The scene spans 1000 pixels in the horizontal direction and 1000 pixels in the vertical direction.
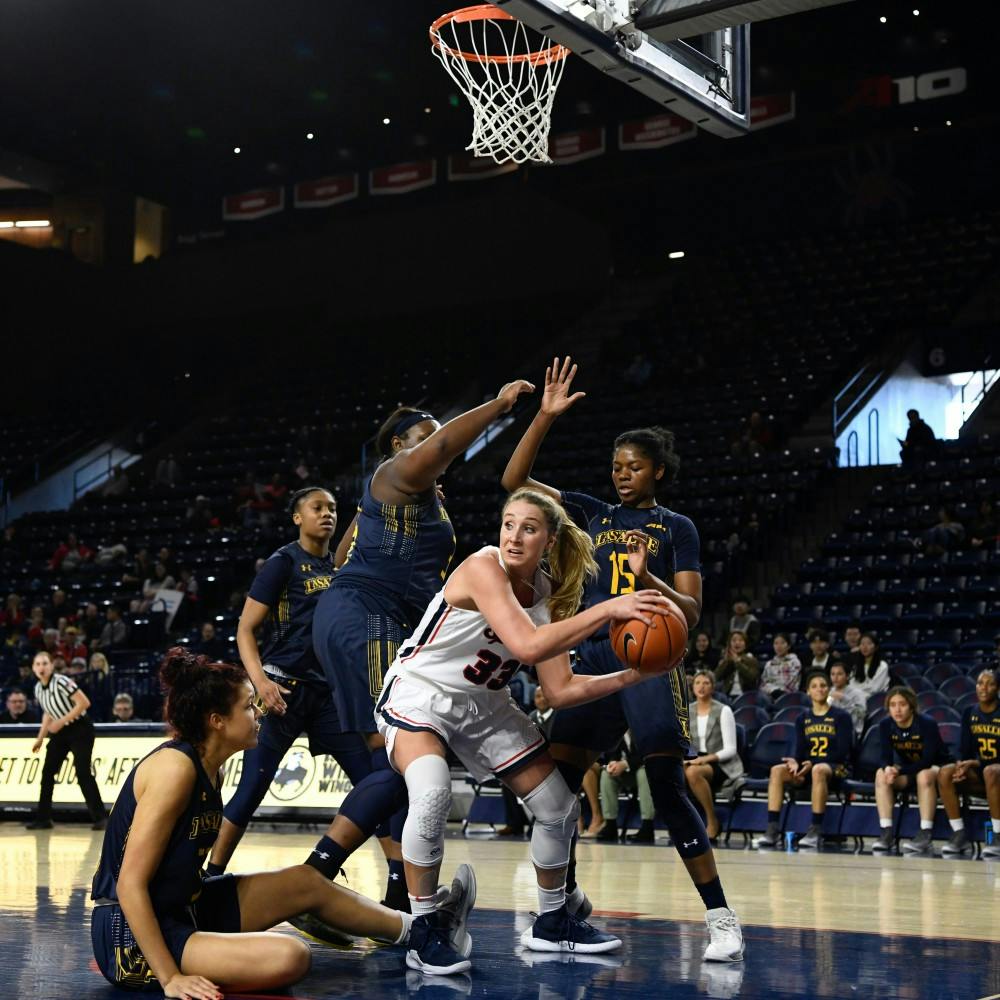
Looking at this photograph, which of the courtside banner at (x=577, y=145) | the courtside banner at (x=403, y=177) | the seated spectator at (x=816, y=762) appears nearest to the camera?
the seated spectator at (x=816, y=762)

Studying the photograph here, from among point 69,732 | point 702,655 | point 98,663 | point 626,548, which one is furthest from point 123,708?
point 626,548

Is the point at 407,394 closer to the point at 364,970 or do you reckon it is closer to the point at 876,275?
the point at 876,275

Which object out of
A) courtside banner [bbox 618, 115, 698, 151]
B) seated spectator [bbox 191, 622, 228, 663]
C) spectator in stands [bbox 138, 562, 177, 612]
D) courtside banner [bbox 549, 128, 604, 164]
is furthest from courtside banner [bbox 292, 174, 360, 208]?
seated spectator [bbox 191, 622, 228, 663]

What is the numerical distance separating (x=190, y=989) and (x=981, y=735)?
773 centimetres

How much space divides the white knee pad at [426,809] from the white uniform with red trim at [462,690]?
0.49 ft

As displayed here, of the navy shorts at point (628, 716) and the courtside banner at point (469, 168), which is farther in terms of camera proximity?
the courtside banner at point (469, 168)

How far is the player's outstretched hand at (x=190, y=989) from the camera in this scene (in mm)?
3727

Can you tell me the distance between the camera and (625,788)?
1162 cm

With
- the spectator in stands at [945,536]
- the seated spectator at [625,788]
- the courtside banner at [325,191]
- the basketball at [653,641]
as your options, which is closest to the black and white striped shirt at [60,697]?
the seated spectator at [625,788]

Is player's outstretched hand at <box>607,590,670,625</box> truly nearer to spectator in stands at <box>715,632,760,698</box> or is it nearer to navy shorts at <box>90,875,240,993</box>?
navy shorts at <box>90,875,240,993</box>

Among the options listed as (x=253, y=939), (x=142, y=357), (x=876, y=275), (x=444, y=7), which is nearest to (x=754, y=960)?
(x=253, y=939)

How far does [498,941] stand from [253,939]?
1.38 meters

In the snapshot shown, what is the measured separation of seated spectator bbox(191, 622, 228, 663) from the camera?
16.3 metres

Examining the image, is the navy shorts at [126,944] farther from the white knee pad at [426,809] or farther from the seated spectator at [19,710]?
the seated spectator at [19,710]
